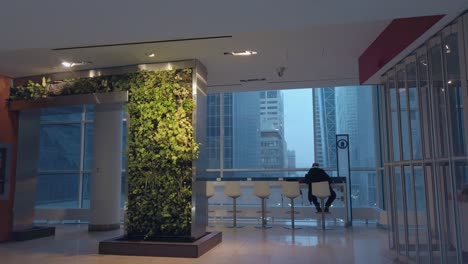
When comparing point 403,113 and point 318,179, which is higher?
point 403,113

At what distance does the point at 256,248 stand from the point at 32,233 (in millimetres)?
4076

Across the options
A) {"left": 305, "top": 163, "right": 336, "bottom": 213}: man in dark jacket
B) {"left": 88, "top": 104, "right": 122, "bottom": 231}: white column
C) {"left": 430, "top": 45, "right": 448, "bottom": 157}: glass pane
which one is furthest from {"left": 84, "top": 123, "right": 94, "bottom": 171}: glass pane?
{"left": 430, "top": 45, "right": 448, "bottom": 157}: glass pane

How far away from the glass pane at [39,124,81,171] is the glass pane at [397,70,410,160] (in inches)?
320

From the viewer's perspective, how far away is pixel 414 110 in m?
4.36

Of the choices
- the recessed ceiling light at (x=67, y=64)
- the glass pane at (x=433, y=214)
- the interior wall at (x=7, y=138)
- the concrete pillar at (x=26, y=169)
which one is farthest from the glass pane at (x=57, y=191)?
the glass pane at (x=433, y=214)

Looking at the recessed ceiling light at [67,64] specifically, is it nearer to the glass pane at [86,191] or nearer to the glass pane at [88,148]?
the glass pane at [88,148]

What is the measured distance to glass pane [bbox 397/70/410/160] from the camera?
4.59 metres

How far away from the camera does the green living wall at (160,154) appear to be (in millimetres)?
5516

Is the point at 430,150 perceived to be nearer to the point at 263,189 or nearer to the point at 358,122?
the point at 263,189

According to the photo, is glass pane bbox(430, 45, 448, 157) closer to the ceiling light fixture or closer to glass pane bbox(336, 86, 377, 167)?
the ceiling light fixture

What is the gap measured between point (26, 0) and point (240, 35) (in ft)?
8.04

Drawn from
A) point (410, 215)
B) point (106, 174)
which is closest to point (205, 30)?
point (410, 215)

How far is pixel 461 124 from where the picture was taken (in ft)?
11.2

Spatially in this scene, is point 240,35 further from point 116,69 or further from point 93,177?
point 93,177
